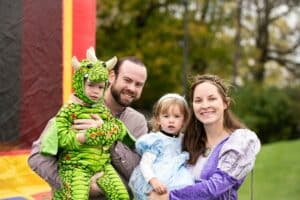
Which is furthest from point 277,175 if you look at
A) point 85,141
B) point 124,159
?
point 85,141

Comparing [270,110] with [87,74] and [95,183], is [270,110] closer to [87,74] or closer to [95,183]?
[95,183]

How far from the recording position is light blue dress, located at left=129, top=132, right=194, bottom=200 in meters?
2.96

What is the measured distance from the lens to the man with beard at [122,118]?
9.53ft

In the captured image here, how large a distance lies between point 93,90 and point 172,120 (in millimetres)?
495

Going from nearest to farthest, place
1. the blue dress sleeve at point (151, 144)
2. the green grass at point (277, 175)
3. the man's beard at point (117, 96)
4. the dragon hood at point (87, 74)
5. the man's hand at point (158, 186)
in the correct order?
the dragon hood at point (87, 74) → the man's hand at point (158, 186) → the blue dress sleeve at point (151, 144) → the man's beard at point (117, 96) → the green grass at point (277, 175)

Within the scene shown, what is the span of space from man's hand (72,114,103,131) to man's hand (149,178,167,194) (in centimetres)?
38

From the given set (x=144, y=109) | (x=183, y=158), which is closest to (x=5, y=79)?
(x=183, y=158)

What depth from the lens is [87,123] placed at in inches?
109

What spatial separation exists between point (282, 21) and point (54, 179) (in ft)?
73.7

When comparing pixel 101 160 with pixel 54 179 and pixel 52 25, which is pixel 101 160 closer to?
pixel 54 179

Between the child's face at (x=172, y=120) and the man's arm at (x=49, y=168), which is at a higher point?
the child's face at (x=172, y=120)

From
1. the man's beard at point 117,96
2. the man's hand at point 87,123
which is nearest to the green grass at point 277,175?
the man's beard at point 117,96

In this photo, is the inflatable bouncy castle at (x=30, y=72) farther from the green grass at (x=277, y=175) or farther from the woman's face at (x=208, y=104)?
the green grass at (x=277, y=175)

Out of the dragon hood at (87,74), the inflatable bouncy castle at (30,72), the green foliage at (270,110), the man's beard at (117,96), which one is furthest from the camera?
the green foliage at (270,110)
